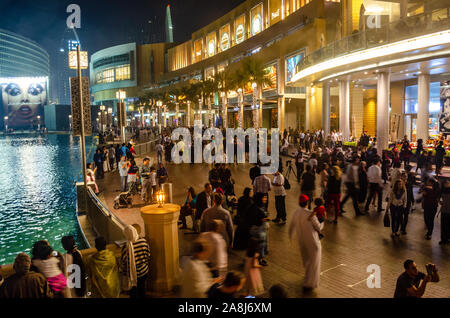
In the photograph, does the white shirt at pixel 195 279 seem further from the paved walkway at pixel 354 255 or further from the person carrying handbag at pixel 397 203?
the person carrying handbag at pixel 397 203

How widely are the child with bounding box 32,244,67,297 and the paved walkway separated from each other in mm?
3320

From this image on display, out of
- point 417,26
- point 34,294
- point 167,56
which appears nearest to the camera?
point 34,294

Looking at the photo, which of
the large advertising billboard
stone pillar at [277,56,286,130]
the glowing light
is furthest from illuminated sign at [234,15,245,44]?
the large advertising billboard

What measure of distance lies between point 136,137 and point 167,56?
228ft

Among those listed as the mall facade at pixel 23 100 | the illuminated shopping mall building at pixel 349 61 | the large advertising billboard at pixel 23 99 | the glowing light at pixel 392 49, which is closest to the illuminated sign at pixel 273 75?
the illuminated shopping mall building at pixel 349 61

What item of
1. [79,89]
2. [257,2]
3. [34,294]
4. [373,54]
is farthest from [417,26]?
[257,2]

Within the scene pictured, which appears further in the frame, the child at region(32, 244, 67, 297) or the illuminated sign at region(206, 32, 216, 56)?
the illuminated sign at region(206, 32, 216, 56)

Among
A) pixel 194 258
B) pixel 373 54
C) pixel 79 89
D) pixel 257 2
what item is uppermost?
pixel 257 2

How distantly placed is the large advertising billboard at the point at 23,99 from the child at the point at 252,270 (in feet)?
383

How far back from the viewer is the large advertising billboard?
107 meters

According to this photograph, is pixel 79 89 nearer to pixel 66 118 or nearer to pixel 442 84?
pixel 442 84

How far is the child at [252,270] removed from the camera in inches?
205

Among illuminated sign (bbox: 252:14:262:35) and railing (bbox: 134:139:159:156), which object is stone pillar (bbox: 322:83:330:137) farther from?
illuminated sign (bbox: 252:14:262:35)

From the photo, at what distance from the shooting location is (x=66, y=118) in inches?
4493
